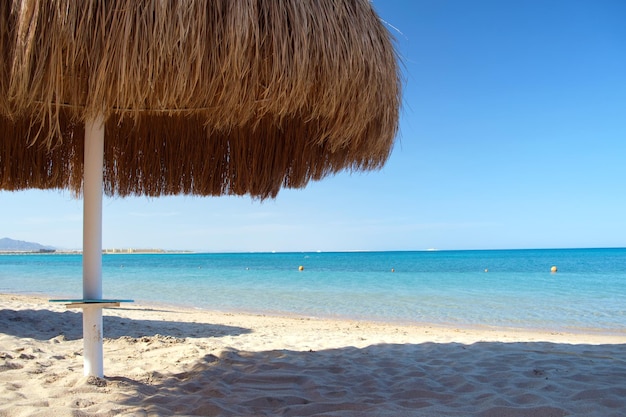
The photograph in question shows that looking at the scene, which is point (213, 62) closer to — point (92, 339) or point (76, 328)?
point (92, 339)

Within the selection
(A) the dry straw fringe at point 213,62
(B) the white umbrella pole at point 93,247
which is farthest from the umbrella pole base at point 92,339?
(A) the dry straw fringe at point 213,62

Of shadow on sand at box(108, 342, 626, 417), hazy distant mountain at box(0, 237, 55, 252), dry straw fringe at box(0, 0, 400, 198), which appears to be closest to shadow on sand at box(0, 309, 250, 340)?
shadow on sand at box(108, 342, 626, 417)

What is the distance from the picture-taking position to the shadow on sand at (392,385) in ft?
7.01

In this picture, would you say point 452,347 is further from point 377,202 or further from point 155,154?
point 377,202

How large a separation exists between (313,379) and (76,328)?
11.4ft

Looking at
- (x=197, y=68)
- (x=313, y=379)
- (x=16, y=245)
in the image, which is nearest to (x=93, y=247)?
(x=197, y=68)

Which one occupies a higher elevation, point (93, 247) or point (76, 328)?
point (93, 247)

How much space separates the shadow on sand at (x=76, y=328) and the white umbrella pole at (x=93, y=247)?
94.2 inches

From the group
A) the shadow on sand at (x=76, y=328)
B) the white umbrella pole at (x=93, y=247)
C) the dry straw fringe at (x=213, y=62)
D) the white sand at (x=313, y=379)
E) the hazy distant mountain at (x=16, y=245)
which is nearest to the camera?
the dry straw fringe at (x=213, y=62)

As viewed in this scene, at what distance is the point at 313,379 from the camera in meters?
2.67

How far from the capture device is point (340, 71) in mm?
1908

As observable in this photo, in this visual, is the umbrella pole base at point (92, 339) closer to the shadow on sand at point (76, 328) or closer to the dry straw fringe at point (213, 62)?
the dry straw fringe at point (213, 62)

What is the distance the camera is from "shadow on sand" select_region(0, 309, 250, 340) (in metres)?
4.50

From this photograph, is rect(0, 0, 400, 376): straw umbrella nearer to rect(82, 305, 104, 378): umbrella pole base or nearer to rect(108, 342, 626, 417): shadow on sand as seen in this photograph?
rect(82, 305, 104, 378): umbrella pole base
